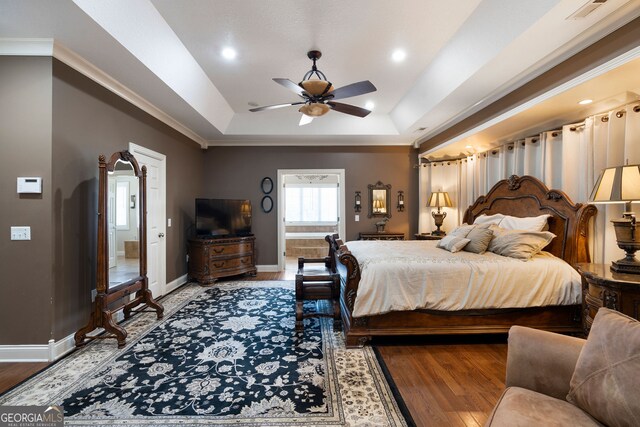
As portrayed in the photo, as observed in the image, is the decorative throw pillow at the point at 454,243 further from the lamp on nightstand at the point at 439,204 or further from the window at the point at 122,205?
the window at the point at 122,205

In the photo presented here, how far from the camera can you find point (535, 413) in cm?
111

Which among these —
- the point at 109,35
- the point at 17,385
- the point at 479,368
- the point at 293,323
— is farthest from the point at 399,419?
the point at 109,35

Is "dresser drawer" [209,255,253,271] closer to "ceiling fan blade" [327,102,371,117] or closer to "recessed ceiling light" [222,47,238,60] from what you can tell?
"recessed ceiling light" [222,47,238,60]

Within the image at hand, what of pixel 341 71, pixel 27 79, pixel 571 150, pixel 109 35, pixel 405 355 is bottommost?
pixel 405 355

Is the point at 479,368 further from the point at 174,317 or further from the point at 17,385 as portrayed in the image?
the point at 17,385

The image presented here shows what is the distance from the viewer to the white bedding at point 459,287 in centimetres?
263

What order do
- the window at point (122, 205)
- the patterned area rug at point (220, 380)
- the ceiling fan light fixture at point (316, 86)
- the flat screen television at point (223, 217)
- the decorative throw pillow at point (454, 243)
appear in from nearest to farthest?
the patterned area rug at point (220, 380) → the ceiling fan light fixture at point (316, 86) → the window at point (122, 205) → the decorative throw pillow at point (454, 243) → the flat screen television at point (223, 217)

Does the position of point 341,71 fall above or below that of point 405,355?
above

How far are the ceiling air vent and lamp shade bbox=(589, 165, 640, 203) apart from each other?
1.10m

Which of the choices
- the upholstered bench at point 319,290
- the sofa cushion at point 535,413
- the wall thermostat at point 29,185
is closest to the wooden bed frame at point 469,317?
the upholstered bench at point 319,290

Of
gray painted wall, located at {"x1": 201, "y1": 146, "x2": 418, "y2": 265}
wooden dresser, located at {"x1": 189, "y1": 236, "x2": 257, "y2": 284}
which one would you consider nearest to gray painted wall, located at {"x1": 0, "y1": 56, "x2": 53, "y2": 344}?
wooden dresser, located at {"x1": 189, "y1": 236, "x2": 257, "y2": 284}

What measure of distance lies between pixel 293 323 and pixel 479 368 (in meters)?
1.85

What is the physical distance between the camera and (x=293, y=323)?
3234mm

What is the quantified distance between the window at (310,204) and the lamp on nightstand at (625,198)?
843 cm
